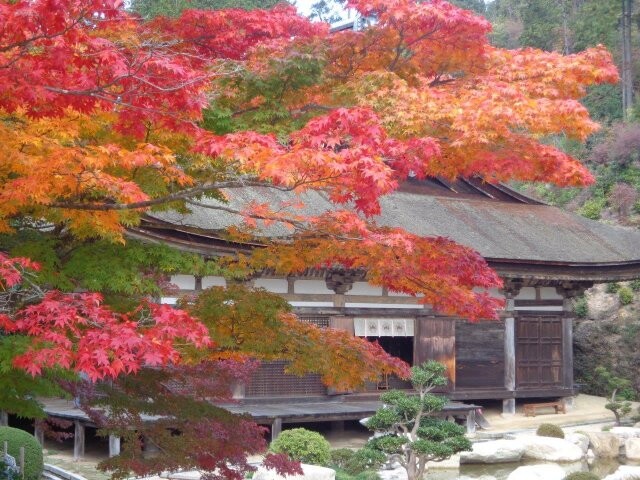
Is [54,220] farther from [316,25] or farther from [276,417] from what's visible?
[276,417]

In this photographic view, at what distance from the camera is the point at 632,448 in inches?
600

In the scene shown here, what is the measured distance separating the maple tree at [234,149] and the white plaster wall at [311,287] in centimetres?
569

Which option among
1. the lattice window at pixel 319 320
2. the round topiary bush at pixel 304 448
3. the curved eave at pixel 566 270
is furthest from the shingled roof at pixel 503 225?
the round topiary bush at pixel 304 448

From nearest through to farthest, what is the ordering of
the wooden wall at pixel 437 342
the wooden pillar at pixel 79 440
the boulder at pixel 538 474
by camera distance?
1. the boulder at pixel 538 474
2. the wooden pillar at pixel 79 440
3. the wooden wall at pixel 437 342

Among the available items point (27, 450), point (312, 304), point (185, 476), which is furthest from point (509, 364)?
point (27, 450)

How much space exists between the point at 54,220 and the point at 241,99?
8.15ft

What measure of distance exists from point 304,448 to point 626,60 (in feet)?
81.9

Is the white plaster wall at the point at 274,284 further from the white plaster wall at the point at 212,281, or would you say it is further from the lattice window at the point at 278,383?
the lattice window at the point at 278,383

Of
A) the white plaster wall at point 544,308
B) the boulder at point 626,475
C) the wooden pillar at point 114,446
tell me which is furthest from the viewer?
the white plaster wall at point 544,308

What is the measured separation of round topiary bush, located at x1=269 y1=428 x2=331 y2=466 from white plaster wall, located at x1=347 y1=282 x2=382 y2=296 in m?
4.03

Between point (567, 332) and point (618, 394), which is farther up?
point (567, 332)

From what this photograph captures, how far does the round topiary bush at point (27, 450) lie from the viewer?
10.2 meters

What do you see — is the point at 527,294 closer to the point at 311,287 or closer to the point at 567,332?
the point at 567,332

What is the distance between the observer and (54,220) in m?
5.52
